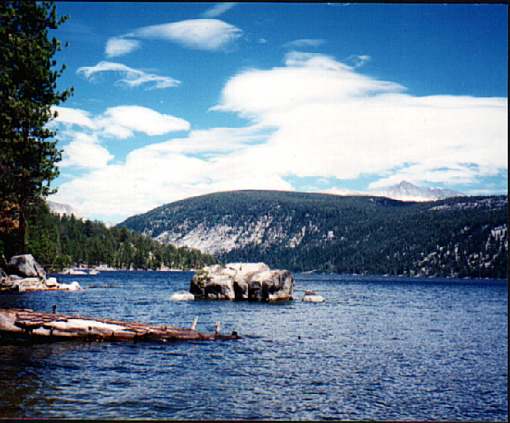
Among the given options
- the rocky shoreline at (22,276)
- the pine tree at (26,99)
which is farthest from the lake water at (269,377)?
the rocky shoreline at (22,276)

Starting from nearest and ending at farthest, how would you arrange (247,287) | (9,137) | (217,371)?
(217,371) < (9,137) < (247,287)

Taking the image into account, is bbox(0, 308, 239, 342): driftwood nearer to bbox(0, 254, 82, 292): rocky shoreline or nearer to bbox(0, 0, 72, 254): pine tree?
bbox(0, 0, 72, 254): pine tree

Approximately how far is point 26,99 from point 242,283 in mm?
40453

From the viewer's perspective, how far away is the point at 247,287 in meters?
78.8

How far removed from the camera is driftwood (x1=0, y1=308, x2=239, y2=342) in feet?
108

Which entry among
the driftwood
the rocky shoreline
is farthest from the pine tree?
the driftwood

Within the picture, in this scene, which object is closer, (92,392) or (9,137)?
(92,392)

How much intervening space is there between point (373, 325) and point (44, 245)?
9206 cm

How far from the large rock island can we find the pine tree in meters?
27.7

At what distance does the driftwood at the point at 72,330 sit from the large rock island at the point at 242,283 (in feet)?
135

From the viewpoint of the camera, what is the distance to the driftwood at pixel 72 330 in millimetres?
32969

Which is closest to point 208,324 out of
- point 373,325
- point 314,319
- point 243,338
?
point 243,338

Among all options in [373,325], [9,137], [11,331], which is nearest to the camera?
[11,331]

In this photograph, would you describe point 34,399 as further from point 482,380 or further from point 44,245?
point 44,245
